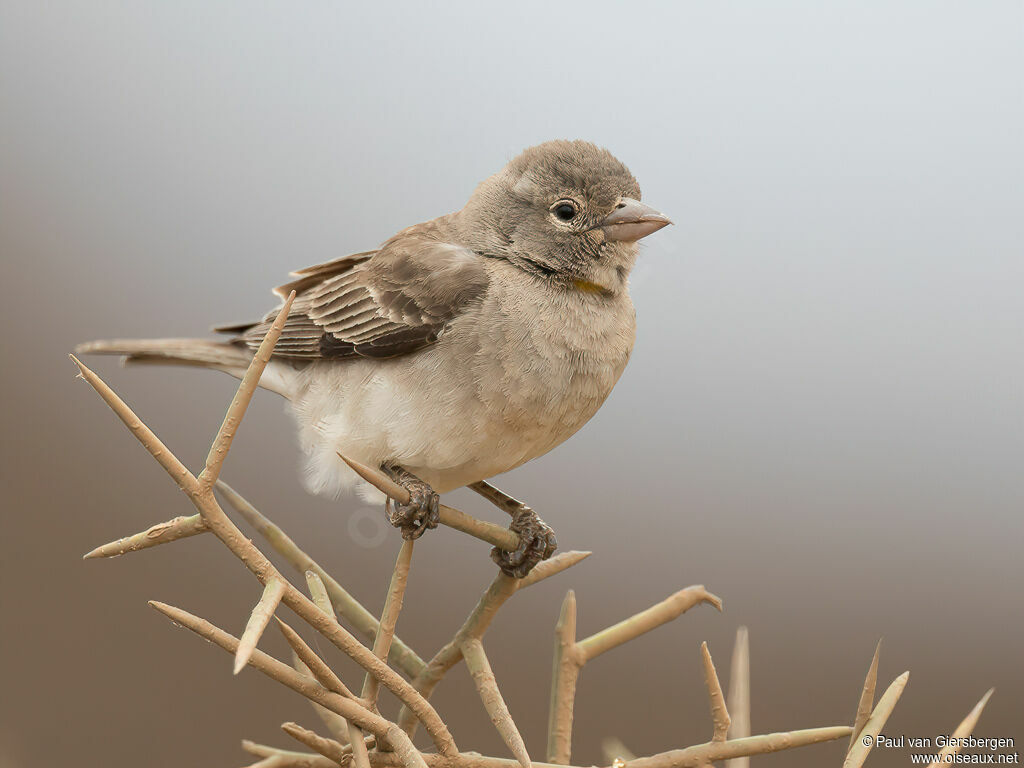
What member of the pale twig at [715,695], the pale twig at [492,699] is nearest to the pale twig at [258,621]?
the pale twig at [492,699]

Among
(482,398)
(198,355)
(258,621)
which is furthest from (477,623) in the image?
(198,355)

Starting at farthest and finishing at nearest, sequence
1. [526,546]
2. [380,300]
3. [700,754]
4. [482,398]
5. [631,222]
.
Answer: [380,300] → [631,222] → [482,398] → [526,546] → [700,754]

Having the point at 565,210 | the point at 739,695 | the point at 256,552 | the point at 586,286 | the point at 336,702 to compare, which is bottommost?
the point at 739,695

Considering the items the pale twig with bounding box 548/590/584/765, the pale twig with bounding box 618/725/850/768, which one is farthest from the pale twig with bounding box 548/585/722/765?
the pale twig with bounding box 618/725/850/768

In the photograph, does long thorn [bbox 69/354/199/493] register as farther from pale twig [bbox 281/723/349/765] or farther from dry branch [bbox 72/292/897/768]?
pale twig [bbox 281/723/349/765]

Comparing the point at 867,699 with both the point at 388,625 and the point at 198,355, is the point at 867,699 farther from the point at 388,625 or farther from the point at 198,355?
the point at 198,355

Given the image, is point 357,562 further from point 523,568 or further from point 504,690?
point 523,568

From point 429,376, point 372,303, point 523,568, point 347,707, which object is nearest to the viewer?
point 347,707

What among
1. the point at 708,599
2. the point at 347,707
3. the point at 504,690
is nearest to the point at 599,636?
the point at 708,599
